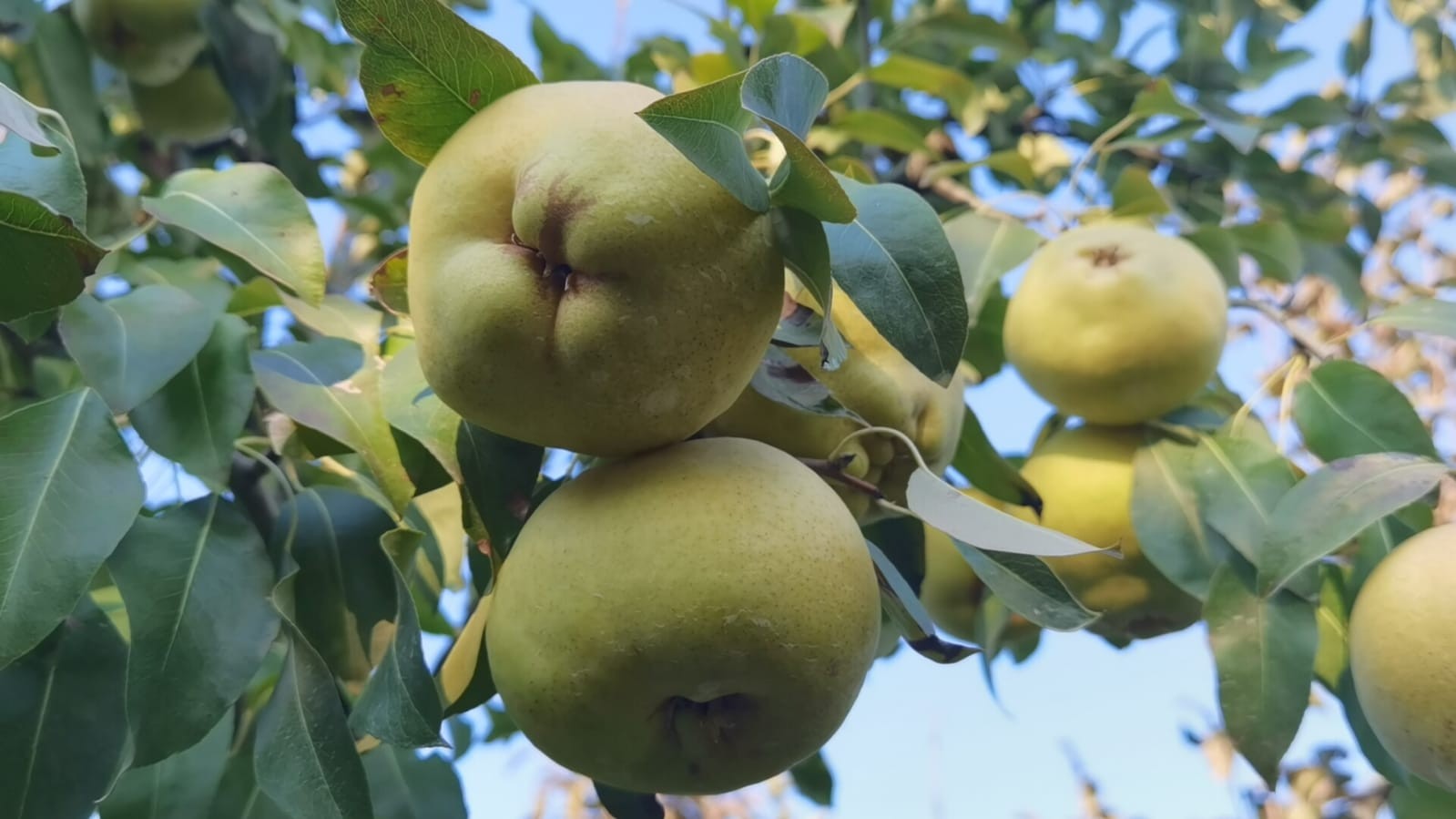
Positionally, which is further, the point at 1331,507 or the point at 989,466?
the point at 989,466

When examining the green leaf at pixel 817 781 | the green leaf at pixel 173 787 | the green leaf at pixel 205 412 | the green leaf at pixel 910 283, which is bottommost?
the green leaf at pixel 817 781

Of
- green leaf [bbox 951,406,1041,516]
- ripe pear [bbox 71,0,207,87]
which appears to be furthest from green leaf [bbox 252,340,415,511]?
ripe pear [bbox 71,0,207,87]

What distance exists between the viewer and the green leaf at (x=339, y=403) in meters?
0.94

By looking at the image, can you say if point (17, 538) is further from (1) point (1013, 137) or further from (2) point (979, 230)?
(1) point (1013, 137)

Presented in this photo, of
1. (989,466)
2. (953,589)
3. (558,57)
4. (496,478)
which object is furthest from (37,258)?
(558,57)

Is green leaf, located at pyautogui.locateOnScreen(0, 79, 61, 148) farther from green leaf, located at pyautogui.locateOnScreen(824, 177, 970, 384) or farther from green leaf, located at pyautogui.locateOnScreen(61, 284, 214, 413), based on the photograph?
green leaf, located at pyautogui.locateOnScreen(824, 177, 970, 384)

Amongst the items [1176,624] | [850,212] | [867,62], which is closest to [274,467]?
[850,212]

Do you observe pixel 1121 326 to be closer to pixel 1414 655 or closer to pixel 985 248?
pixel 985 248

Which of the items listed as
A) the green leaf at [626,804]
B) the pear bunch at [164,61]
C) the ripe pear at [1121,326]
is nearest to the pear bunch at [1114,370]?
the ripe pear at [1121,326]

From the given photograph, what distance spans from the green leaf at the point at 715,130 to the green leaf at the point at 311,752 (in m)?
0.46

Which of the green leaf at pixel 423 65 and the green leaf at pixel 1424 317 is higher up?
the green leaf at pixel 423 65

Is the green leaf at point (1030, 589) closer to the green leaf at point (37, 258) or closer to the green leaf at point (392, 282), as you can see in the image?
the green leaf at point (392, 282)

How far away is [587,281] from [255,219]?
18.8 inches

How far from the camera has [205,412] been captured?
1.01 meters
